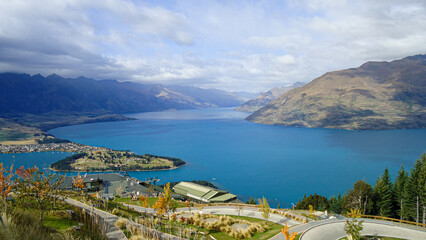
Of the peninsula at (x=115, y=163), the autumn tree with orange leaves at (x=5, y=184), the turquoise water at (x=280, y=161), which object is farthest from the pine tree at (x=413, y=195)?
the peninsula at (x=115, y=163)

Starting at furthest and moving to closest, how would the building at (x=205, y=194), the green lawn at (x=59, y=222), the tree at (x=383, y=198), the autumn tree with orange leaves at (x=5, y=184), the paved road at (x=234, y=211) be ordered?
the building at (x=205, y=194) < the tree at (x=383, y=198) < the paved road at (x=234, y=211) < the green lawn at (x=59, y=222) < the autumn tree with orange leaves at (x=5, y=184)

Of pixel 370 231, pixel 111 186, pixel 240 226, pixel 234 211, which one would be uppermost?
pixel 370 231

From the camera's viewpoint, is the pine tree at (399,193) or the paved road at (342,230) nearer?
the paved road at (342,230)

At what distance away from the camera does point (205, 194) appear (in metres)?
47.7

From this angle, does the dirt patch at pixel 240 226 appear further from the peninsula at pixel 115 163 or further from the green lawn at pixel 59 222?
the peninsula at pixel 115 163

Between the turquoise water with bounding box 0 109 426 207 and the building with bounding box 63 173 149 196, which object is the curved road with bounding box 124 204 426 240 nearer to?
the building with bounding box 63 173 149 196

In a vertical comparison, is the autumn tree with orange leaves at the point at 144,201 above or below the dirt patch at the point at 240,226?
below

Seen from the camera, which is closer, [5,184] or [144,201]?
[5,184]

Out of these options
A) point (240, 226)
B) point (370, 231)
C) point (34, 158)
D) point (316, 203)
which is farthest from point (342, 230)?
point (34, 158)

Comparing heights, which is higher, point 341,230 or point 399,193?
point 341,230

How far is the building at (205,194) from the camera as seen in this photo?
148 feet

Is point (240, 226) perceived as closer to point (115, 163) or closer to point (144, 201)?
point (144, 201)

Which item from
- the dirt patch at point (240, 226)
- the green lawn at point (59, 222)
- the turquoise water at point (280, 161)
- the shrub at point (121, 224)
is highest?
the green lawn at point (59, 222)

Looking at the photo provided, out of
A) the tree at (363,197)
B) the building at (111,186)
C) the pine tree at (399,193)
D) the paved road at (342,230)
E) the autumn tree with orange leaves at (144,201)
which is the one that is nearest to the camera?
the paved road at (342,230)
